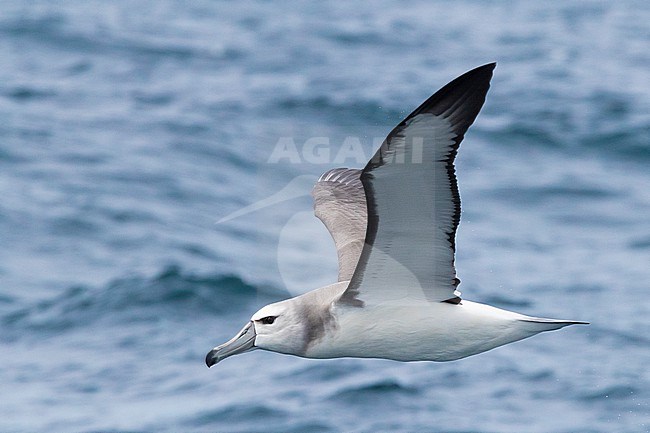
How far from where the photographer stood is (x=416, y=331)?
812 centimetres

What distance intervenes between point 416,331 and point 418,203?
1.01 meters

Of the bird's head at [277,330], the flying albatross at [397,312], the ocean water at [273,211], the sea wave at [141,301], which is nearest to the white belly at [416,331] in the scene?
the flying albatross at [397,312]

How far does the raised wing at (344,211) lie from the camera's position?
9.27 meters

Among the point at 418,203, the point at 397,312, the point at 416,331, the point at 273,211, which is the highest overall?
the point at 273,211

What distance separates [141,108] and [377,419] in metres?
11.2

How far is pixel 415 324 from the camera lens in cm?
813

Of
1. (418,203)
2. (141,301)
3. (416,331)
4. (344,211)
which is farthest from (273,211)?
(418,203)

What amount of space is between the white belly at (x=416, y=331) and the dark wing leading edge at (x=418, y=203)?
93 millimetres

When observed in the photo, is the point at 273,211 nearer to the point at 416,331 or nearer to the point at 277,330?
the point at 277,330

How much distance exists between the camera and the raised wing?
9.27m

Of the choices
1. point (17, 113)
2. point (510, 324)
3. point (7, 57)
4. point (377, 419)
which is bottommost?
point (377, 419)

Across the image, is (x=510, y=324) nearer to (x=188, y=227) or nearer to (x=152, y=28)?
(x=188, y=227)

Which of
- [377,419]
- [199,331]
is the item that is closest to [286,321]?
[377,419]

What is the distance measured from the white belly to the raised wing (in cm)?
86
